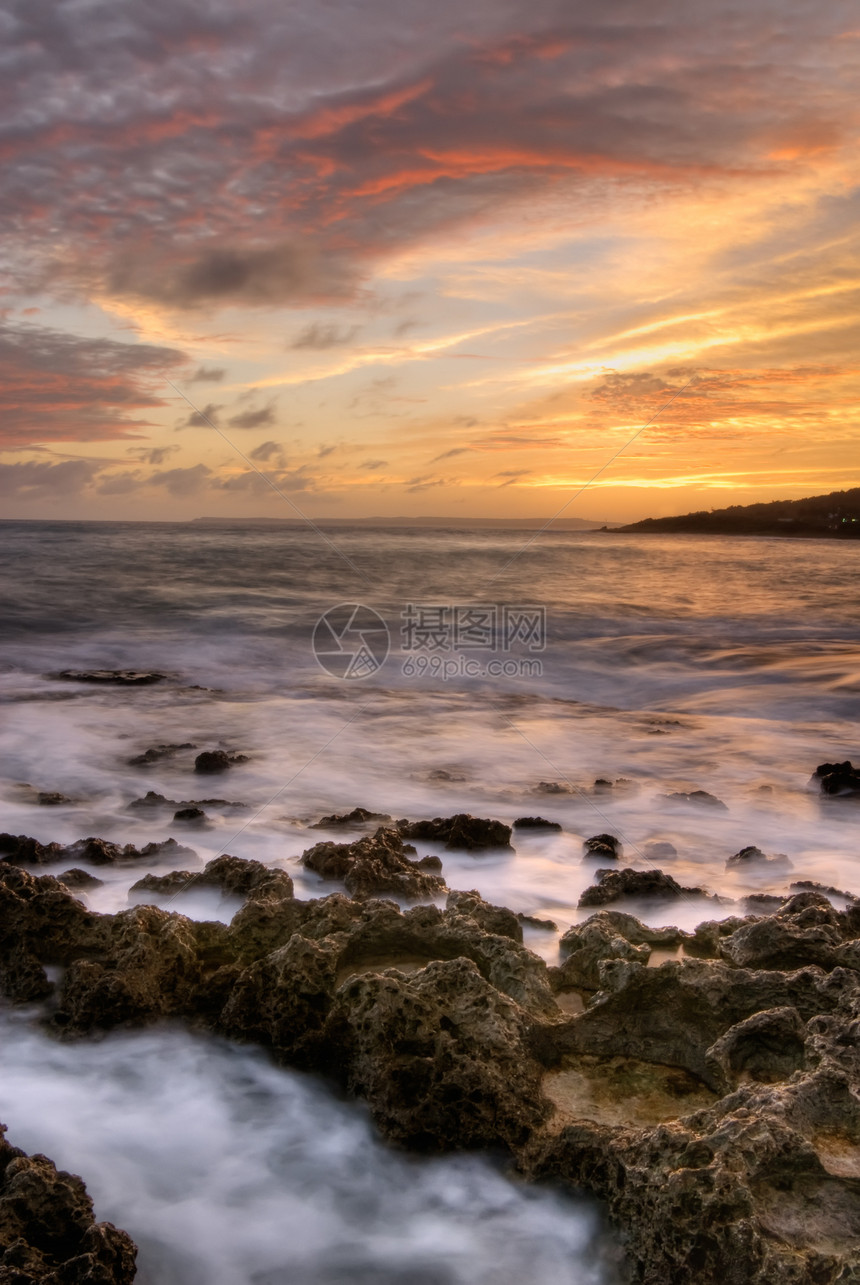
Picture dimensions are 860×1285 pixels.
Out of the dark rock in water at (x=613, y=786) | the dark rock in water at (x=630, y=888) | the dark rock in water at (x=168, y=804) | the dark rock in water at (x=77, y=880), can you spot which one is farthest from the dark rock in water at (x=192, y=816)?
the dark rock in water at (x=613, y=786)

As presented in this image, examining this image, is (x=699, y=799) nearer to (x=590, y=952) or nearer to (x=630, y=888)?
(x=630, y=888)

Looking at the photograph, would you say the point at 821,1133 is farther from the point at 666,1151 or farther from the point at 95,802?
the point at 95,802

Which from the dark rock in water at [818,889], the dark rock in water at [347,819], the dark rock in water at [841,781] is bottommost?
the dark rock in water at [818,889]

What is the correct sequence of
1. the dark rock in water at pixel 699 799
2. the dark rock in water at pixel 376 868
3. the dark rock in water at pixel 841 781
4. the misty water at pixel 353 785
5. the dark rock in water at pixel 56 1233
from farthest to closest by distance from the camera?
the dark rock in water at pixel 841 781 < the dark rock in water at pixel 699 799 < the dark rock in water at pixel 376 868 < the misty water at pixel 353 785 < the dark rock in water at pixel 56 1233

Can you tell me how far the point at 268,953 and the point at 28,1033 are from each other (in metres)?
0.83

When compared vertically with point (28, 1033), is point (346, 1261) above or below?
below

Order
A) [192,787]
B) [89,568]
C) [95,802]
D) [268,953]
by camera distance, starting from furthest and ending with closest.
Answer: [89,568] → [192,787] → [95,802] → [268,953]

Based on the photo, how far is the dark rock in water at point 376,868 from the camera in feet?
12.8

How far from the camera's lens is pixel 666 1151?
2.05 meters

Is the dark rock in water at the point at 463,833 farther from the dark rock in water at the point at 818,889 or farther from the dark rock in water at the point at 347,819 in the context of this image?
the dark rock in water at the point at 818,889

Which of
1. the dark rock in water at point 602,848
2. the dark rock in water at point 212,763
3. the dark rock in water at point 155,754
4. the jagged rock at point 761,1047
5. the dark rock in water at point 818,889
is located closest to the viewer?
the jagged rock at point 761,1047

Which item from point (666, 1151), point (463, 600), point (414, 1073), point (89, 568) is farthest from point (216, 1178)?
point (89, 568)

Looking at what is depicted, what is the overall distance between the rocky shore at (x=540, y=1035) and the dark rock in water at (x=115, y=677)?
21.9 ft

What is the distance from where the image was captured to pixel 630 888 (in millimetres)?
4121
